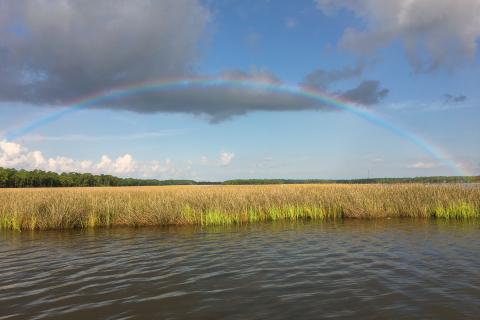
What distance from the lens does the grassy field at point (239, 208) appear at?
65.9 ft

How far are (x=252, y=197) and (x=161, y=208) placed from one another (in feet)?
21.1

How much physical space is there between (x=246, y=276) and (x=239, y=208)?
1272 centimetres

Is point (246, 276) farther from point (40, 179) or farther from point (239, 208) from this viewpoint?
point (40, 179)

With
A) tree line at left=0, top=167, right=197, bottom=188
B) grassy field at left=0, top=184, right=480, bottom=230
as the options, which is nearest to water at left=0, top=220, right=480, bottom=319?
grassy field at left=0, top=184, right=480, bottom=230

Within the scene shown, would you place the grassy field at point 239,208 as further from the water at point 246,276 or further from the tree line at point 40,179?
the tree line at point 40,179

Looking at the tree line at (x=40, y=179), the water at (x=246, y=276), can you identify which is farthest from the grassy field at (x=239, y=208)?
the tree line at (x=40, y=179)

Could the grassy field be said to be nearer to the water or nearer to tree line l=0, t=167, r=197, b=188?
the water

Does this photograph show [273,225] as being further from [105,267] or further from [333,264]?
[105,267]

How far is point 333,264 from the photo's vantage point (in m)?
10.5

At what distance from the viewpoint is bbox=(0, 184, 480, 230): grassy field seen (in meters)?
20.1

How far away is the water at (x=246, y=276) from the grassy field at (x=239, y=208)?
389 cm

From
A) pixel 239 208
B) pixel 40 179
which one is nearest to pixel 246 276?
pixel 239 208

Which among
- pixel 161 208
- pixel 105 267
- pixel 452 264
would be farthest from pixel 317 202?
pixel 105 267

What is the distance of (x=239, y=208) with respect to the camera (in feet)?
72.5
